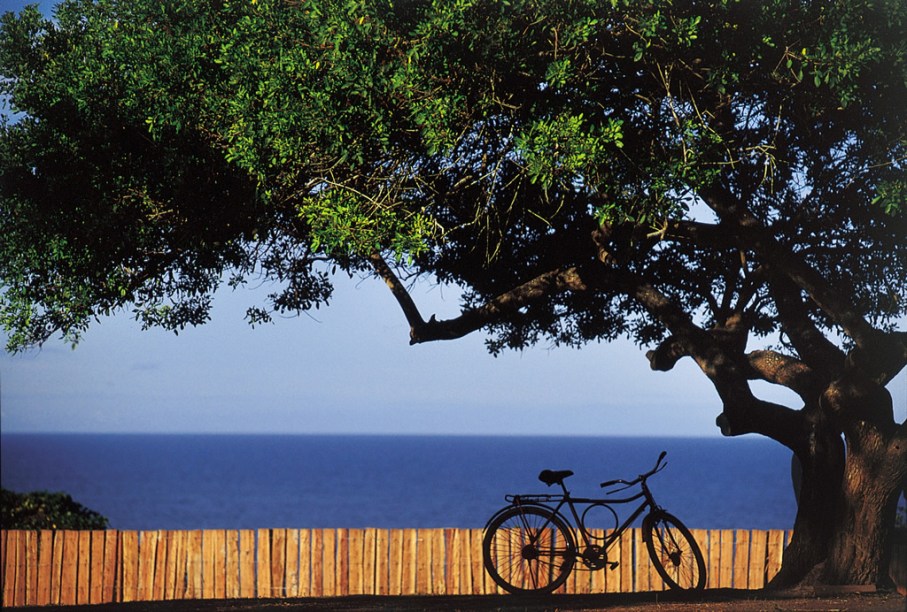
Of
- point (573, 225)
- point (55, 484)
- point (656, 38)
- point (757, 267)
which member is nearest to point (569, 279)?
point (573, 225)

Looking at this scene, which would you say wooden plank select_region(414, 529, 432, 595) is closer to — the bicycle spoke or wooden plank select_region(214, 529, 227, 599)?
wooden plank select_region(214, 529, 227, 599)

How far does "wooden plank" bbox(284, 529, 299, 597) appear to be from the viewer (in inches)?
523

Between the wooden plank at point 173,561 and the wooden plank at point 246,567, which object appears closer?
the wooden plank at point 246,567

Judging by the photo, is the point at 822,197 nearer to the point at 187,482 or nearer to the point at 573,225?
the point at 573,225

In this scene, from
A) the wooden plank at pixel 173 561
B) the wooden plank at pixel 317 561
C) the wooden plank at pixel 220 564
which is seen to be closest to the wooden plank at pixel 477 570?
the wooden plank at pixel 317 561

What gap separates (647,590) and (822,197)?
543 cm

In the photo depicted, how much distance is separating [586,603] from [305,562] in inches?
157

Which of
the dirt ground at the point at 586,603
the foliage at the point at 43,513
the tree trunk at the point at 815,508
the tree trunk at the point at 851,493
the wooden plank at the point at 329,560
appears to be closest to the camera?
the dirt ground at the point at 586,603

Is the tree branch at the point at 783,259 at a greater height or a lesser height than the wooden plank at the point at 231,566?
greater

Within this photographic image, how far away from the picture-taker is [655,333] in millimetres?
16141

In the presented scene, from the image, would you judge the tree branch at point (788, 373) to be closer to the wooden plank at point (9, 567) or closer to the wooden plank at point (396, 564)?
the wooden plank at point (396, 564)

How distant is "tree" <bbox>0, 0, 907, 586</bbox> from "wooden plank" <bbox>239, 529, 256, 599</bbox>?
10.2 feet

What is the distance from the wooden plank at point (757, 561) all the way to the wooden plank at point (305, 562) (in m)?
5.75

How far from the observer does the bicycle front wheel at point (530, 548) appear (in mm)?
11352
